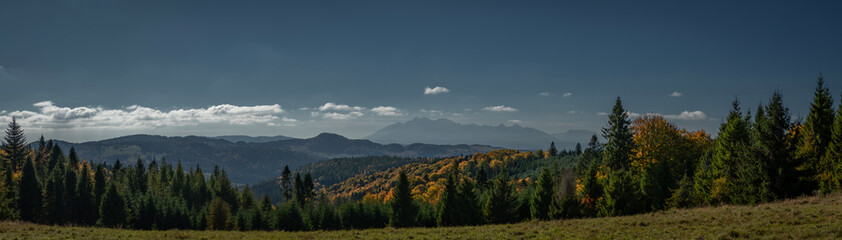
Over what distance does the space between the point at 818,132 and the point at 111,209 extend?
103066mm

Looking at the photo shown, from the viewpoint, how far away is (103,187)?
84375 millimetres

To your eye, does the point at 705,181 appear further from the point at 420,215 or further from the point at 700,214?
the point at 420,215

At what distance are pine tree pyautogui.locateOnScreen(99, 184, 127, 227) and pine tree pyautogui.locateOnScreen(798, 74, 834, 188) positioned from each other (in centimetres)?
9873

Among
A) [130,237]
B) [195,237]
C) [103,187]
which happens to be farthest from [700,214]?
Answer: [103,187]

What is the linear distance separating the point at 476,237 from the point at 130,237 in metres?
24.9

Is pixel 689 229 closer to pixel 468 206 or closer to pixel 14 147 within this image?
pixel 468 206

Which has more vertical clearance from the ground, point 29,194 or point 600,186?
point 600,186

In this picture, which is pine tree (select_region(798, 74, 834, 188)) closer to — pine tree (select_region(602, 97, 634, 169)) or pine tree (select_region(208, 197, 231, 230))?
pine tree (select_region(602, 97, 634, 169))

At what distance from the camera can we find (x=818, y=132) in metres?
37.4

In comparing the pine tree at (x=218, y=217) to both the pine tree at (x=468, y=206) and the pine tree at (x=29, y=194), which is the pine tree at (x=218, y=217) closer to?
the pine tree at (x=29, y=194)

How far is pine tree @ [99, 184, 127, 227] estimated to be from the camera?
72312 millimetres

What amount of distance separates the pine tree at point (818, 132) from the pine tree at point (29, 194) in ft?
370

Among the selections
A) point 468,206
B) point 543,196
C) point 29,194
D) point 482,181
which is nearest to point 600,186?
point 543,196

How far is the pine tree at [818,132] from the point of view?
34438mm
